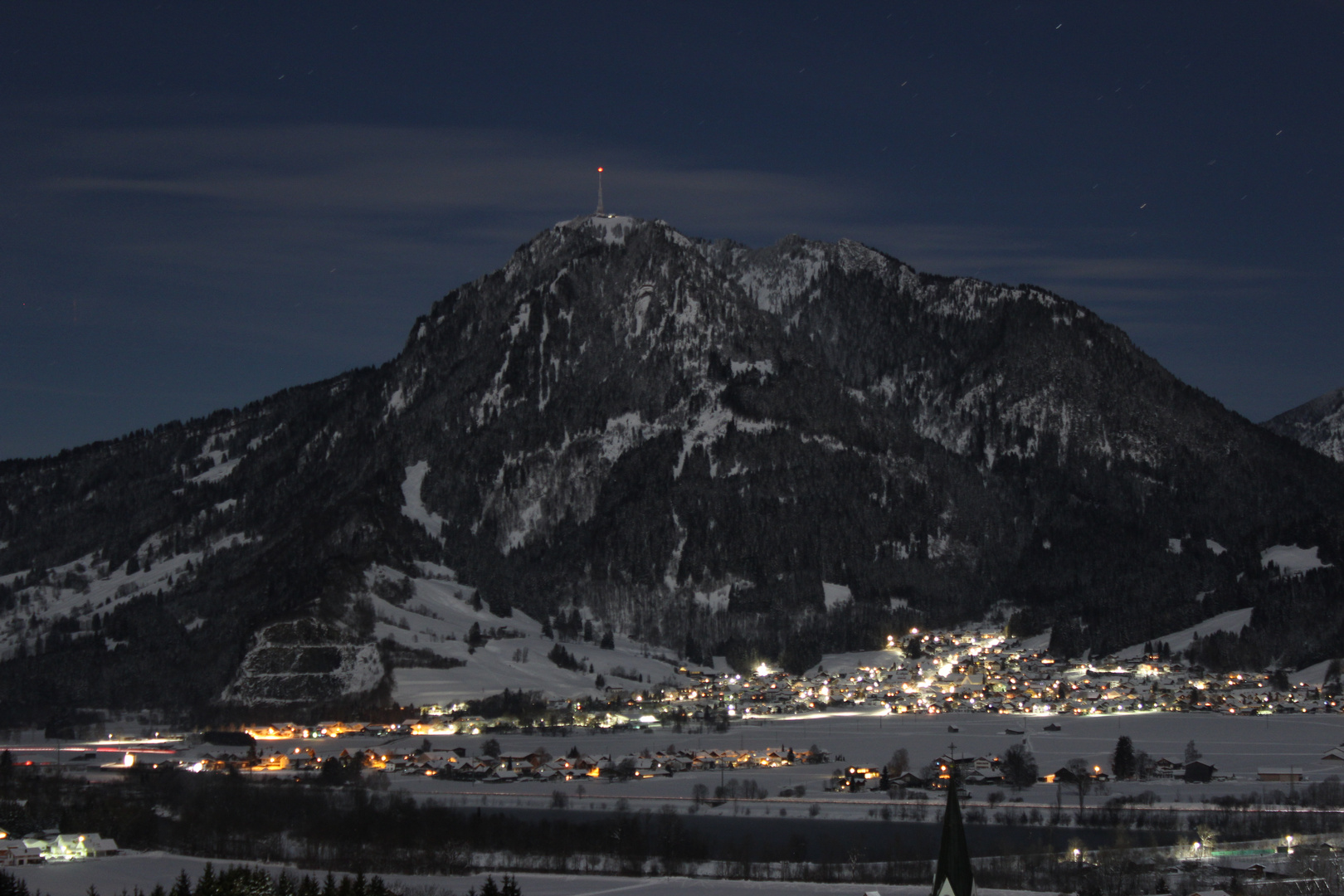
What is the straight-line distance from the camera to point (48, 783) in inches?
7367

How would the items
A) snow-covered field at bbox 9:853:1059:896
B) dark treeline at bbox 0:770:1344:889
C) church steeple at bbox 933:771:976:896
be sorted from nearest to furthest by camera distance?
church steeple at bbox 933:771:976:896
snow-covered field at bbox 9:853:1059:896
dark treeline at bbox 0:770:1344:889

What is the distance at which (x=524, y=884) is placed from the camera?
128375mm

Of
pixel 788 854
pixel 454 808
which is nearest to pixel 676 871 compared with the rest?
pixel 788 854

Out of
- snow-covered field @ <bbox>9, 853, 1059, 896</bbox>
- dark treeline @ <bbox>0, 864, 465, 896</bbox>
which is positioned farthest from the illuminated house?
dark treeline @ <bbox>0, 864, 465, 896</bbox>

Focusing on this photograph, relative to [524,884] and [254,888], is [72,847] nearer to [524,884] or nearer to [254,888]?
[524,884]

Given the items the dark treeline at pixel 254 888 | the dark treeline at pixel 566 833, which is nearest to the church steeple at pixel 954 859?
the dark treeline at pixel 254 888

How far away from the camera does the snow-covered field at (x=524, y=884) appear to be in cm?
12238

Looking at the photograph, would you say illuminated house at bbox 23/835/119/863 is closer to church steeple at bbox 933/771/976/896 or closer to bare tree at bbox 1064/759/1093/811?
bare tree at bbox 1064/759/1093/811

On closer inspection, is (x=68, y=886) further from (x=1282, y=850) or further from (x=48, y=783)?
(x=1282, y=850)

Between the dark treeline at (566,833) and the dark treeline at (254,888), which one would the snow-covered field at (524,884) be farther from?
the dark treeline at (254,888)

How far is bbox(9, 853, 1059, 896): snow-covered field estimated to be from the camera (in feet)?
401

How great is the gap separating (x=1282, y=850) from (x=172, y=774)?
11687 centimetres

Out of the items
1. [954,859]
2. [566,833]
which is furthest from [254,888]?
[566,833]

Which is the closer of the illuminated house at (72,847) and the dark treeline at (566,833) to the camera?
the dark treeline at (566,833)
